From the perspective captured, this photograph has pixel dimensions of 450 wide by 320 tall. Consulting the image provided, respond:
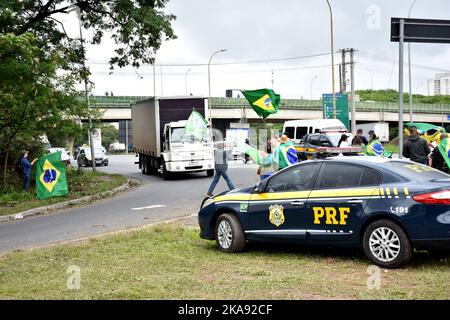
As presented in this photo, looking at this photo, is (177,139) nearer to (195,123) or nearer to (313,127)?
(195,123)

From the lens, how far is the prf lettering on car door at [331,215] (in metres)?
8.08

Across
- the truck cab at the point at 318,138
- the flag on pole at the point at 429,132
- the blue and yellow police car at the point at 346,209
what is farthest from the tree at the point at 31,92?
the flag on pole at the point at 429,132

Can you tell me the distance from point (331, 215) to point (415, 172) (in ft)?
3.99

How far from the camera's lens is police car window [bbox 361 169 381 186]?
7980 mm

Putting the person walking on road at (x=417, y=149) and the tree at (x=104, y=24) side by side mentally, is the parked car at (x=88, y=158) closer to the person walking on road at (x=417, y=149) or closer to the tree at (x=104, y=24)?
the tree at (x=104, y=24)

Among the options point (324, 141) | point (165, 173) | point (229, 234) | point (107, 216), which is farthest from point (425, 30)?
point (324, 141)

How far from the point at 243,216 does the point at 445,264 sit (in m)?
2.92

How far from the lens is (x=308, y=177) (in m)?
8.74

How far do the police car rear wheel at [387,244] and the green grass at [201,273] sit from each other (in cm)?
16

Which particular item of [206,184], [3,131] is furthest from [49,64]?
[206,184]

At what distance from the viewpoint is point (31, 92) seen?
786 inches

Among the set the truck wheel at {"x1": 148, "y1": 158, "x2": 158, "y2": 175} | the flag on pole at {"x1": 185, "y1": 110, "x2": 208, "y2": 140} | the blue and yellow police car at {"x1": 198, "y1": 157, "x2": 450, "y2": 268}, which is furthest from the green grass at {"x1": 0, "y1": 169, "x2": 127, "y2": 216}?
the blue and yellow police car at {"x1": 198, "y1": 157, "x2": 450, "y2": 268}
